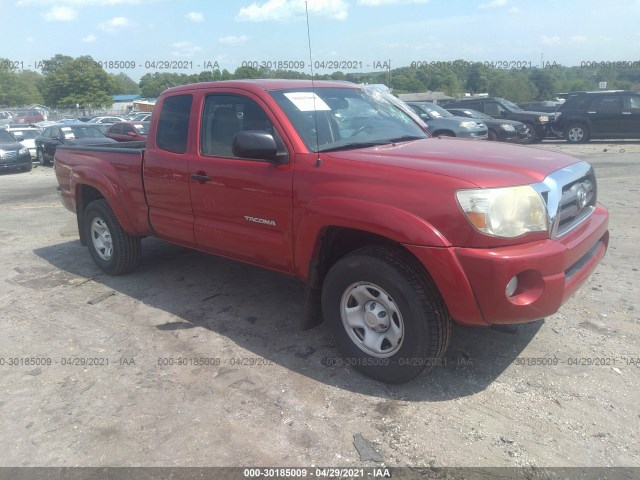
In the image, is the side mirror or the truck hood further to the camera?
the side mirror

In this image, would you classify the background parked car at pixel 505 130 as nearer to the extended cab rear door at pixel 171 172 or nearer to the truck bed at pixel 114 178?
the truck bed at pixel 114 178

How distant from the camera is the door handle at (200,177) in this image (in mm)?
4402

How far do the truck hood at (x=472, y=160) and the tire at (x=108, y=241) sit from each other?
2.90m

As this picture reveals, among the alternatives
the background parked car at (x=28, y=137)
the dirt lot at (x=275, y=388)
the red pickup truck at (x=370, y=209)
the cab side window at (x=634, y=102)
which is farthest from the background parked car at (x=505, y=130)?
the background parked car at (x=28, y=137)

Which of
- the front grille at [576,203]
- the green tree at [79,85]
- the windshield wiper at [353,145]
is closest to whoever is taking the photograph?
the front grille at [576,203]

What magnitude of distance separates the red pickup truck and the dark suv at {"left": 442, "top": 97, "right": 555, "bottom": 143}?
1619 centimetres

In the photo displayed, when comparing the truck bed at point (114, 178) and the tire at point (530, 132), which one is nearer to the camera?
the truck bed at point (114, 178)

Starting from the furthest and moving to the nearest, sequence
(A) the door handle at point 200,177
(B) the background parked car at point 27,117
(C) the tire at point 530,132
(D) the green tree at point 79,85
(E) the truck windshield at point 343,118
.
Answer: (D) the green tree at point 79,85 → (B) the background parked car at point 27,117 → (C) the tire at point 530,132 → (A) the door handle at point 200,177 → (E) the truck windshield at point 343,118

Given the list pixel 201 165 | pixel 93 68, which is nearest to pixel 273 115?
pixel 201 165

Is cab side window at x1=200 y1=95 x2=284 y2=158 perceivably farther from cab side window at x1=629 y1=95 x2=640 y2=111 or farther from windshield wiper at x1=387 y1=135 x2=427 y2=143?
cab side window at x1=629 y1=95 x2=640 y2=111

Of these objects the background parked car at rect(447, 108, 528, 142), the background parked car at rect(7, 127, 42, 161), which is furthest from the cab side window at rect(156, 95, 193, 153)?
the background parked car at rect(7, 127, 42, 161)

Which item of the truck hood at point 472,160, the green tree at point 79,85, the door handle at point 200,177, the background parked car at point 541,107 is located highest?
the green tree at point 79,85

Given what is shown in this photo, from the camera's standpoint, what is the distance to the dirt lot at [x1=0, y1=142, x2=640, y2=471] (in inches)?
117

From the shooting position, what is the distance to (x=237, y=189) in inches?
164
